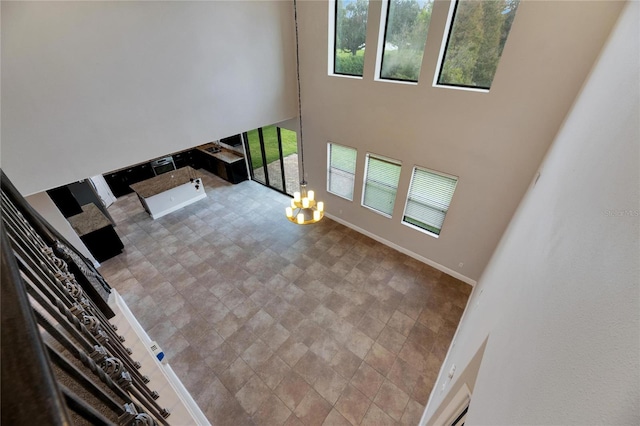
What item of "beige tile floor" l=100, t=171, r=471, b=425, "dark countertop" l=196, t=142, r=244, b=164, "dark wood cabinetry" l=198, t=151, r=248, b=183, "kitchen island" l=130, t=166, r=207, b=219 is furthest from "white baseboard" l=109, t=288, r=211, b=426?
"dark countertop" l=196, t=142, r=244, b=164

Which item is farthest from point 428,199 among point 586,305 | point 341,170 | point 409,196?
point 586,305

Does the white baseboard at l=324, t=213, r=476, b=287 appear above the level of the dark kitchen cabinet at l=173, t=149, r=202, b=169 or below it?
below

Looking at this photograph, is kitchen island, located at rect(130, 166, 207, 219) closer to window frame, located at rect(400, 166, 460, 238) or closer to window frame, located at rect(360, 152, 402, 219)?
window frame, located at rect(360, 152, 402, 219)

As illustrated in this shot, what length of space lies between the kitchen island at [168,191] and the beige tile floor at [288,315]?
1.56ft

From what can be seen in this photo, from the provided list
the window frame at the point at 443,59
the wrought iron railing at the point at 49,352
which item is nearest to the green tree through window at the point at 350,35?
the window frame at the point at 443,59

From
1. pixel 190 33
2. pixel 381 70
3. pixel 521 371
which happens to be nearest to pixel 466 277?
pixel 381 70

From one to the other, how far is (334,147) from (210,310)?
168 inches

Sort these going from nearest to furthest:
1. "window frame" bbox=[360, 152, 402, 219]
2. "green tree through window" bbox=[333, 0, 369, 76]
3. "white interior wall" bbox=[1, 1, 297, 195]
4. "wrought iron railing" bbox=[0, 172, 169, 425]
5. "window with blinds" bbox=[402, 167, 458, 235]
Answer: "wrought iron railing" bbox=[0, 172, 169, 425] → "white interior wall" bbox=[1, 1, 297, 195] → "green tree through window" bbox=[333, 0, 369, 76] → "window with blinds" bbox=[402, 167, 458, 235] → "window frame" bbox=[360, 152, 402, 219]

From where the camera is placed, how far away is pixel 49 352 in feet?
2.23

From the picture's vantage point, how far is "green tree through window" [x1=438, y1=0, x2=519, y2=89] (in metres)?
3.52

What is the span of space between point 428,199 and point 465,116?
5.44 ft

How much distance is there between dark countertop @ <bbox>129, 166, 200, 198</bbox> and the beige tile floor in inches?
32.6

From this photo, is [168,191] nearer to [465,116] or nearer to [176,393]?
[176,393]

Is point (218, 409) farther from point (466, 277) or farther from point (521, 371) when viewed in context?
point (466, 277)
